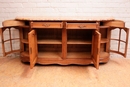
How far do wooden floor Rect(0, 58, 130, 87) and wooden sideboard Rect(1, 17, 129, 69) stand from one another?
14cm

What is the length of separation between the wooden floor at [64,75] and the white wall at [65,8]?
3.04 feet

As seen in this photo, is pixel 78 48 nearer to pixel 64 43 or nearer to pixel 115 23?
pixel 64 43

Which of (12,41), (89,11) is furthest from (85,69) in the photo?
(12,41)

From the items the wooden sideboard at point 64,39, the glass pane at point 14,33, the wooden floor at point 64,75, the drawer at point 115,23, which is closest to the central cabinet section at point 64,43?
the wooden sideboard at point 64,39

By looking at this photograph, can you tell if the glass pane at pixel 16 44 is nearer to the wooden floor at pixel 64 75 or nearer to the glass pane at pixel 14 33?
the glass pane at pixel 14 33

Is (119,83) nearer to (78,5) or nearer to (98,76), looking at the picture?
(98,76)

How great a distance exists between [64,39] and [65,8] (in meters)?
0.68

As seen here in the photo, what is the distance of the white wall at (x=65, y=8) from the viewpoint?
2.62m

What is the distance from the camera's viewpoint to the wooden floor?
73.9 inches

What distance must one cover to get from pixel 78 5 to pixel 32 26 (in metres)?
0.98

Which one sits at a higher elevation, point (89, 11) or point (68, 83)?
point (89, 11)

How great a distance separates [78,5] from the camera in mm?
2645

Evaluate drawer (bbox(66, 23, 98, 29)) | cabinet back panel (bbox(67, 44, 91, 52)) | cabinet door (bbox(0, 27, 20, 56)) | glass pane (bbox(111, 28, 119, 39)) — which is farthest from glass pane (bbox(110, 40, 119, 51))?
cabinet door (bbox(0, 27, 20, 56))

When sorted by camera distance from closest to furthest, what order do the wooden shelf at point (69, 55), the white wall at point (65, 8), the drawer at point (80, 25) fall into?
the drawer at point (80, 25), the wooden shelf at point (69, 55), the white wall at point (65, 8)
